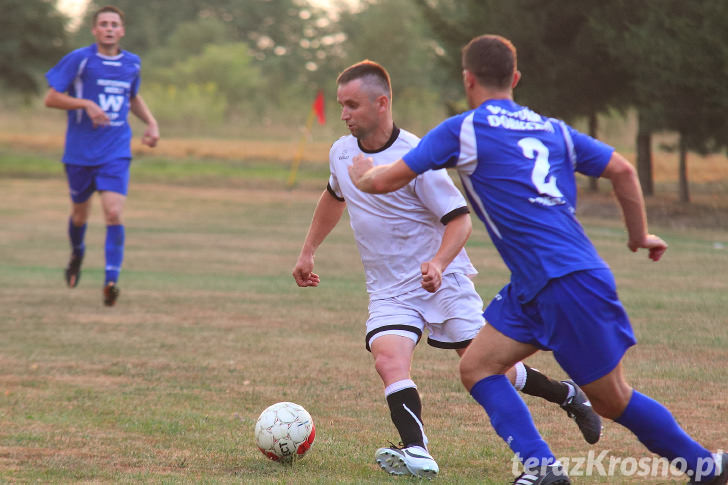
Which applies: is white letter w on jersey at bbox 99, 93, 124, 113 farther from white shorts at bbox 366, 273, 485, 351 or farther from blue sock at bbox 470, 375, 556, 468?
blue sock at bbox 470, 375, 556, 468

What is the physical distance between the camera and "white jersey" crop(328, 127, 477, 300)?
5.45m

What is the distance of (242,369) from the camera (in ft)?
26.3

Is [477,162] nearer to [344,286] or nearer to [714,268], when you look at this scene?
[344,286]

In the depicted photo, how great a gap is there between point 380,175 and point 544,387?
5.52 ft

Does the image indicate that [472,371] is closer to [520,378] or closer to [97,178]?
[520,378]

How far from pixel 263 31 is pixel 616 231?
79.9m

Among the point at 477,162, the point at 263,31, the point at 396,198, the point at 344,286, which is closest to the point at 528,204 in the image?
the point at 477,162

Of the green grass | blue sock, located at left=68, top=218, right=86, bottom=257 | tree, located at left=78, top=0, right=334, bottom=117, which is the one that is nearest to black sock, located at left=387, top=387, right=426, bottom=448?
blue sock, located at left=68, top=218, right=86, bottom=257

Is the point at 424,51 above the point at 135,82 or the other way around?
above

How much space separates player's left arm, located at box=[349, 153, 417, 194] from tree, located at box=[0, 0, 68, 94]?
136 feet

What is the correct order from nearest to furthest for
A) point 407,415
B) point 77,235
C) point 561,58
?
point 407,415 → point 77,235 → point 561,58

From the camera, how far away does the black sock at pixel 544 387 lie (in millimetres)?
5539

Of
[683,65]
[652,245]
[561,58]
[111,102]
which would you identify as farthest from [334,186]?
[561,58]

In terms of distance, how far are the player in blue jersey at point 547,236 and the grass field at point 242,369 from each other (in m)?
0.72
